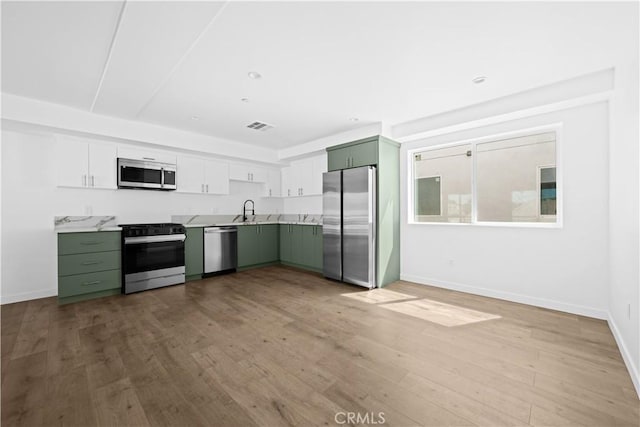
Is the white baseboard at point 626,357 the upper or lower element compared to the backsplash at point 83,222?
lower

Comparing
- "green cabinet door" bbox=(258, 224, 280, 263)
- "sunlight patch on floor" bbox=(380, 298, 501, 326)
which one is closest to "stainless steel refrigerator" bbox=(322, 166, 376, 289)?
"sunlight patch on floor" bbox=(380, 298, 501, 326)

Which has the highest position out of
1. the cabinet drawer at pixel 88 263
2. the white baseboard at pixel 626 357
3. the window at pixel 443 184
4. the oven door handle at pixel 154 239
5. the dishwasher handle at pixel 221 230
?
the window at pixel 443 184

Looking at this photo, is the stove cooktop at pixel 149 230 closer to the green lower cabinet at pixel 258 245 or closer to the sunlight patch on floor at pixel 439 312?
the green lower cabinet at pixel 258 245

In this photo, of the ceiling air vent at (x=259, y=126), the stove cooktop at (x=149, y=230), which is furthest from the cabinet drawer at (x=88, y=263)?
the ceiling air vent at (x=259, y=126)

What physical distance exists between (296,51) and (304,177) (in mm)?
3539

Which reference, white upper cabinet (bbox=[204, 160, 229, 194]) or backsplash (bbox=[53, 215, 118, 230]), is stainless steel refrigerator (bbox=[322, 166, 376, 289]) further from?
backsplash (bbox=[53, 215, 118, 230])

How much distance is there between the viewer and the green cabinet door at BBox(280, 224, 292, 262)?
5.75 metres

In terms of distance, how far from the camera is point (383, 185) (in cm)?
423

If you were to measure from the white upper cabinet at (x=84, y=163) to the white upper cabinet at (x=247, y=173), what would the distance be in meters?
1.98

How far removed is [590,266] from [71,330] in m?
5.47

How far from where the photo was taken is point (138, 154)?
Answer: 172 inches

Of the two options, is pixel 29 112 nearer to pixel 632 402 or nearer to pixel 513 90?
pixel 513 90

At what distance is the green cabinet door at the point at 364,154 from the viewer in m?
4.17

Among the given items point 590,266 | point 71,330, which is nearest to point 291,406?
point 71,330
